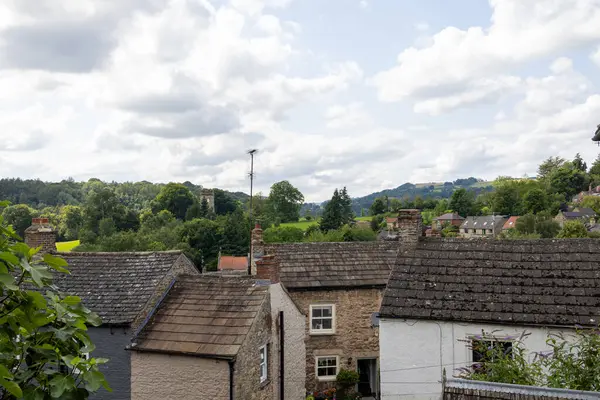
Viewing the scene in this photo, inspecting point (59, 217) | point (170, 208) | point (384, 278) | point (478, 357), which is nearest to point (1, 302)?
point (478, 357)

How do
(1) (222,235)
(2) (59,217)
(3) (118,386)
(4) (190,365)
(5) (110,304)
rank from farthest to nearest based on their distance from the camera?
(2) (59,217) → (1) (222,235) → (5) (110,304) → (3) (118,386) → (4) (190,365)

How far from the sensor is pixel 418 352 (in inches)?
576

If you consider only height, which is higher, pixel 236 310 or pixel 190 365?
pixel 236 310

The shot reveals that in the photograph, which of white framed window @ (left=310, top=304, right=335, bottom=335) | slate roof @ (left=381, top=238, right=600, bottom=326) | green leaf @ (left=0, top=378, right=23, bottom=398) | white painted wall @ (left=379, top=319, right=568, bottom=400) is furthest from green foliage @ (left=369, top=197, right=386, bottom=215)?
green leaf @ (left=0, top=378, right=23, bottom=398)

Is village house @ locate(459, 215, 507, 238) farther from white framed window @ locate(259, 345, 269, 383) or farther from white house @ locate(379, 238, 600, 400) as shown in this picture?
white framed window @ locate(259, 345, 269, 383)

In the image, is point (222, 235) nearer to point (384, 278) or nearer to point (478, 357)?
point (384, 278)

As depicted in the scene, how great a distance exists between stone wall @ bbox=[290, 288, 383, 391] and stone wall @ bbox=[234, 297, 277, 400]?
18.1 feet

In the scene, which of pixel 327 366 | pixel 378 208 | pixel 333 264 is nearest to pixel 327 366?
pixel 327 366

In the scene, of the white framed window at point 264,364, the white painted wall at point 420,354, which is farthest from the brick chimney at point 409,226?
the white framed window at point 264,364

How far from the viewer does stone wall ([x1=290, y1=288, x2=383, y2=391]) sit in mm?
21672

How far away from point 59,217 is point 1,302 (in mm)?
111381

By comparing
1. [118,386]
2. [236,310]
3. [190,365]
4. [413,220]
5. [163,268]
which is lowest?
[118,386]

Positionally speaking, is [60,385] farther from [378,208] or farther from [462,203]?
[462,203]

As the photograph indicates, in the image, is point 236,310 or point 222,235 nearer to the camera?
point 236,310
